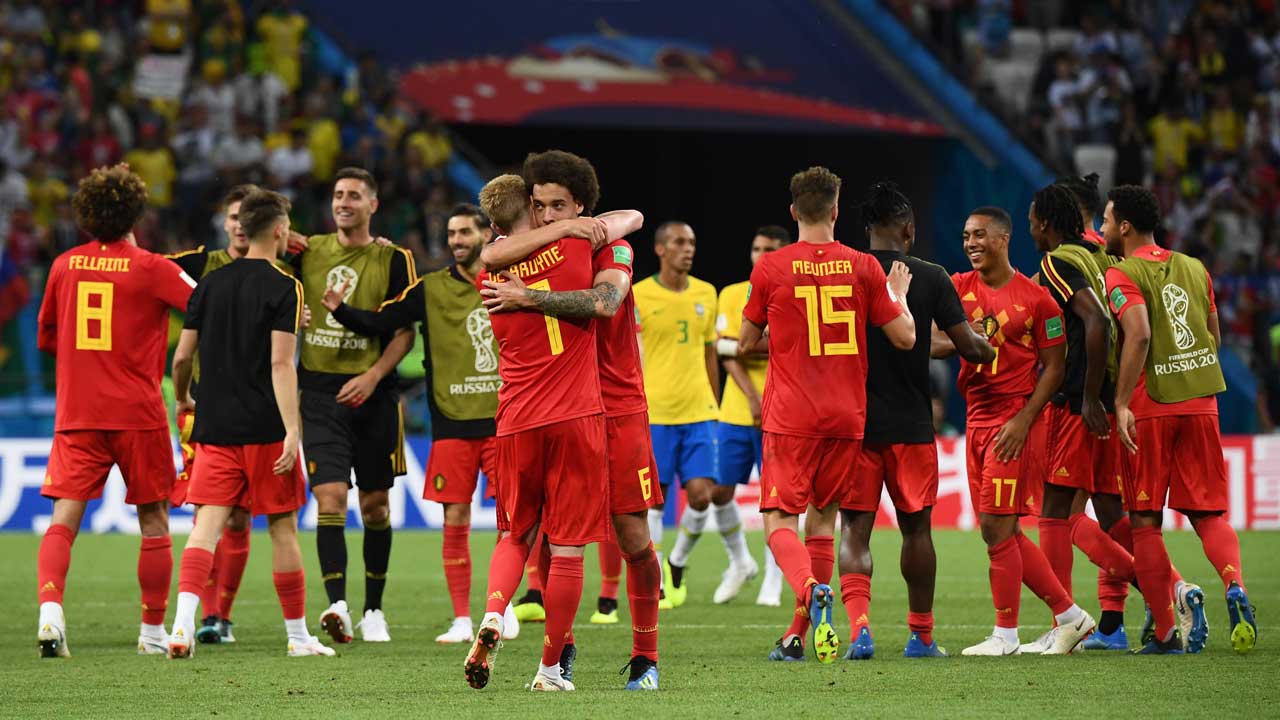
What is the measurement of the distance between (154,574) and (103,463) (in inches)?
26.0

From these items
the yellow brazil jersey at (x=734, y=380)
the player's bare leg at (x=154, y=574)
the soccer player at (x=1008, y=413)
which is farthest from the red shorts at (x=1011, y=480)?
the player's bare leg at (x=154, y=574)

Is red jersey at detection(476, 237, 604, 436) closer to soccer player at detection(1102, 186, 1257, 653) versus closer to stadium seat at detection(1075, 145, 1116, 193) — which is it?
soccer player at detection(1102, 186, 1257, 653)

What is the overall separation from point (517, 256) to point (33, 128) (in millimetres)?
17107

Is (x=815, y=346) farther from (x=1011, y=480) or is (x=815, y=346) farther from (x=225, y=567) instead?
(x=225, y=567)

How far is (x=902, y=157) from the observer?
2667 centimetres

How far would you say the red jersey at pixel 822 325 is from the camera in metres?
8.46

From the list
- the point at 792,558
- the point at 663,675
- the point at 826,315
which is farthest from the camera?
the point at 826,315

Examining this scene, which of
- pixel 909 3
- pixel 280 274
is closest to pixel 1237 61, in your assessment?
pixel 909 3

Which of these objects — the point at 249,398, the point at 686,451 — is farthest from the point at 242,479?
the point at 686,451

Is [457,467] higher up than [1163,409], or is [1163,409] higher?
[1163,409]

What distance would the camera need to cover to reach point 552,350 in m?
7.27

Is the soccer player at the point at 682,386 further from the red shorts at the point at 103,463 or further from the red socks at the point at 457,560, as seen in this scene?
the red shorts at the point at 103,463

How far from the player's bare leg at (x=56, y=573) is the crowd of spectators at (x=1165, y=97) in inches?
701

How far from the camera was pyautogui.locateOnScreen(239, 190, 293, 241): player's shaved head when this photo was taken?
920 cm
